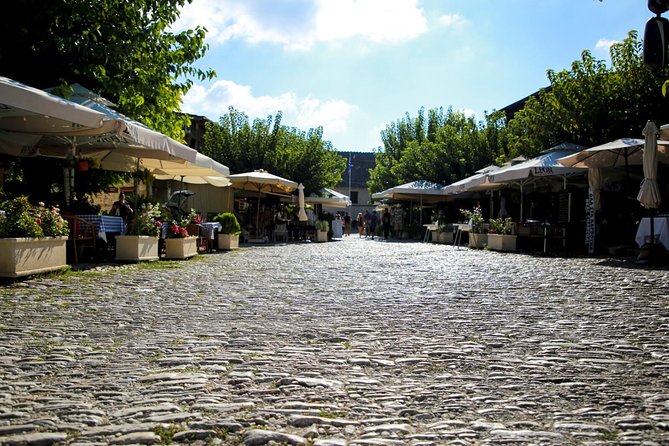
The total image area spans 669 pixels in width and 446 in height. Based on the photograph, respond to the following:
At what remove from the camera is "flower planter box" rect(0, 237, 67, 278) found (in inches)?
292

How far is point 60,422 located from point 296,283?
591 cm

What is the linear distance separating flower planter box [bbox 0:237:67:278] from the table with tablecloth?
199 cm

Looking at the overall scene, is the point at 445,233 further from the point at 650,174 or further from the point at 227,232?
the point at 650,174

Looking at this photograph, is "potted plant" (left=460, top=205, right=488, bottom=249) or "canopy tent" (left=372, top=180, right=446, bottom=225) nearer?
"potted plant" (left=460, top=205, right=488, bottom=249)

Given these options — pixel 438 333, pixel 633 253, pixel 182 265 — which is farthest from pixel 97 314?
pixel 633 253

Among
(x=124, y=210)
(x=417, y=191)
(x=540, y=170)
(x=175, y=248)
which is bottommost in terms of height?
(x=175, y=248)

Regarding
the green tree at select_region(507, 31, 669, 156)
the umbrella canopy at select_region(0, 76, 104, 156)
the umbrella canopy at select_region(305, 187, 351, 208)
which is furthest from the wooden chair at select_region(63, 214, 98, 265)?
the umbrella canopy at select_region(305, 187, 351, 208)

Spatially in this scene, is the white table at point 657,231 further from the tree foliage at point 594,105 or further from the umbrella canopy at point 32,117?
the umbrella canopy at point 32,117

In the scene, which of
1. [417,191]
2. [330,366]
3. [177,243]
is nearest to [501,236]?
[177,243]

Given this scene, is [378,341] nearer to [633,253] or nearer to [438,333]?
[438,333]

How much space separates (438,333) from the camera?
16.3 feet

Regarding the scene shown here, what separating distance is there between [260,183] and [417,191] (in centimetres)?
806

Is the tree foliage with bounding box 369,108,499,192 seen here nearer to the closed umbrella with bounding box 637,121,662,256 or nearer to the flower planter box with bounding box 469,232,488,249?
the flower planter box with bounding box 469,232,488,249

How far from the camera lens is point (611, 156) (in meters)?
15.0
